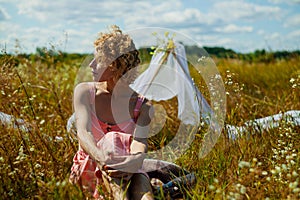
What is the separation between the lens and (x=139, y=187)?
8.70 feet

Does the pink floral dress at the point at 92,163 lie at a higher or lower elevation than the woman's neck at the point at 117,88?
lower

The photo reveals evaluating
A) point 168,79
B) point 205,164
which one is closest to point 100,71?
point 205,164

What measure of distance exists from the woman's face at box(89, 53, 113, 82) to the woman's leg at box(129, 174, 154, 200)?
691 mm

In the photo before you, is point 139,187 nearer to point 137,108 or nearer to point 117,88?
point 137,108

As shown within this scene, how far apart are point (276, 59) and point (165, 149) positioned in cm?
564

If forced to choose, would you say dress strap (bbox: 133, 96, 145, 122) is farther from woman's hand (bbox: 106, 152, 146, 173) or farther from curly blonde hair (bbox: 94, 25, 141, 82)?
woman's hand (bbox: 106, 152, 146, 173)

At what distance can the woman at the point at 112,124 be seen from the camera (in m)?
2.63

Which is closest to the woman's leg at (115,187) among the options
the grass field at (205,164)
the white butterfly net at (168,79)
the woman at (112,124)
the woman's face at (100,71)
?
the woman at (112,124)

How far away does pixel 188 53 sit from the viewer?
422 cm

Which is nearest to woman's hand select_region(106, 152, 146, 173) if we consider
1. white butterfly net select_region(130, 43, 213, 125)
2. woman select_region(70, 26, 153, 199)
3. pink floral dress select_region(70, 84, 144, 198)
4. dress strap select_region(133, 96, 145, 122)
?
woman select_region(70, 26, 153, 199)

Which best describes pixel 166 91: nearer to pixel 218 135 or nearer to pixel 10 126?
pixel 218 135

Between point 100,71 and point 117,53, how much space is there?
165 mm

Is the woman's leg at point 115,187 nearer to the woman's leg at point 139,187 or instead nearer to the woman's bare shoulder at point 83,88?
the woman's leg at point 139,187

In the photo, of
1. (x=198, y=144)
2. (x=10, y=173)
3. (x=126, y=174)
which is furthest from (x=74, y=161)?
(x=198, y=144)
